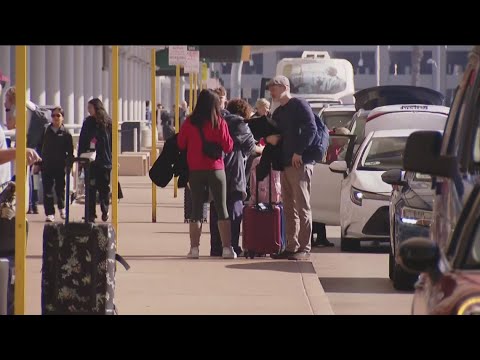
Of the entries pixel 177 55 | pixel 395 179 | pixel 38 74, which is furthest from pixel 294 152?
pixel 38 74

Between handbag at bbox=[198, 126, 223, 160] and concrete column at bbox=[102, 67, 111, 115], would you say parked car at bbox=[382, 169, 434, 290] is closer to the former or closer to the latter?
handbag at bbox=[198, 126, 223, 160]

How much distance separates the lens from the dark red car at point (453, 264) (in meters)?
5.86

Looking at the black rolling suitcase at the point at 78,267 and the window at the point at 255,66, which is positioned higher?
the window at the point at 255,66

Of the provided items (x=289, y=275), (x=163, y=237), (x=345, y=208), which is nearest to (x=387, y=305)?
(x=289, y=275)

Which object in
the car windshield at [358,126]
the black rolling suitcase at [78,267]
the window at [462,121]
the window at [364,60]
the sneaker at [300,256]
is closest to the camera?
the window at [462,121]

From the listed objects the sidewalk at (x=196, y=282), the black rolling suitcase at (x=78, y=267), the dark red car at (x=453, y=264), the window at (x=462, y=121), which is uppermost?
the window at (x=462, y=121)

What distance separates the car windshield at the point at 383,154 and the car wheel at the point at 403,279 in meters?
3.80

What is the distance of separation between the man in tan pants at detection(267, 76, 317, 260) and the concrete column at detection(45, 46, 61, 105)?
17.7 metres

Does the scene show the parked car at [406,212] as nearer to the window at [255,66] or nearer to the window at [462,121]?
the window at [462,121]

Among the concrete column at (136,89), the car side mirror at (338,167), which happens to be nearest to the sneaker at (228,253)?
the car side mirror at (338,167)

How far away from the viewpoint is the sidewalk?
40.6ft
